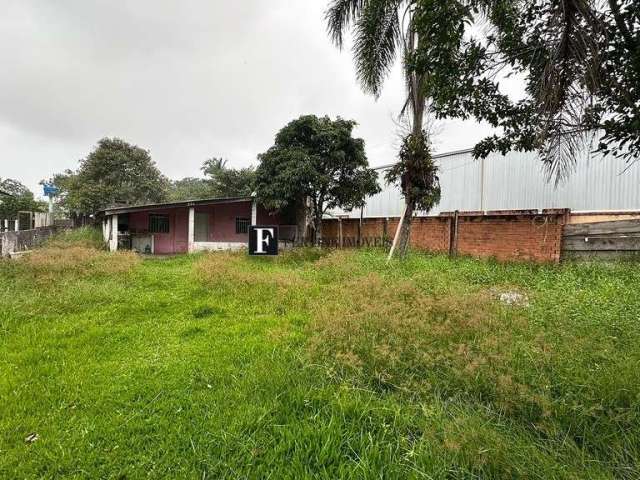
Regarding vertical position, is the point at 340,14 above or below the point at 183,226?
above

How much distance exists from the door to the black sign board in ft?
22.8

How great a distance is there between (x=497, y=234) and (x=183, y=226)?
38.5 feet

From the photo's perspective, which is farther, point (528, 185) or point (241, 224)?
point (241, 224)

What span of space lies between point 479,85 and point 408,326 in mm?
2144

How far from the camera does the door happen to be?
13273mm

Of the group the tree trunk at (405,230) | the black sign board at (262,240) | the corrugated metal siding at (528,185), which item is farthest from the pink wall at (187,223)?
the corrugated metal siding at (528,185)

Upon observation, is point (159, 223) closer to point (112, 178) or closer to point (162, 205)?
point (162, 205)

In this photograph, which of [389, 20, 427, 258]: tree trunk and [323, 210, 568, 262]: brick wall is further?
[389, 20, 427, 258]: tree trunk

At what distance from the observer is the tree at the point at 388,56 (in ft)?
19.4

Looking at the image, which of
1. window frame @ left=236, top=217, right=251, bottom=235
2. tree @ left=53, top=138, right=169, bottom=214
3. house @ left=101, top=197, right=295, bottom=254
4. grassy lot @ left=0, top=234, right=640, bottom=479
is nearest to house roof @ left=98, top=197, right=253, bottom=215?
house @ left=101, top=197, right=295, bottom=254

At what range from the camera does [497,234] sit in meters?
7.06

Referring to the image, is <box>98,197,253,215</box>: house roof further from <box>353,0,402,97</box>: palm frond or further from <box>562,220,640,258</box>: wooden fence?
<box>562,220,640,258</box>: wooden fence

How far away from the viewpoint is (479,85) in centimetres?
245

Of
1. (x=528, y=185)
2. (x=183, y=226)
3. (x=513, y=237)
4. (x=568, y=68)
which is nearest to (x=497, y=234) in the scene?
(x=513, y=237)
